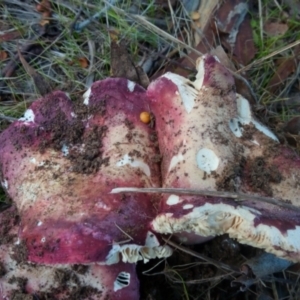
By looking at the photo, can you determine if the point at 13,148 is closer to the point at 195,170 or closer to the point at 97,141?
the point at 97,141

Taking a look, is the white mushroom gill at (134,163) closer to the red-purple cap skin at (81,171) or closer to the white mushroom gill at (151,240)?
the red-purple cap skin at (81,171)

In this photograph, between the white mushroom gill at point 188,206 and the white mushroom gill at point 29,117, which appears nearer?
the white mushroom gill at point 188,206

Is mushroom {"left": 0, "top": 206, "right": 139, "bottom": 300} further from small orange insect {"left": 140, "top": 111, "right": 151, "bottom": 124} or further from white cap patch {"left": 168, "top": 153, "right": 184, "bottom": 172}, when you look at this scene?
small orange insect {"left": 140, "top": 111, "right": 151, "bottom": 124}

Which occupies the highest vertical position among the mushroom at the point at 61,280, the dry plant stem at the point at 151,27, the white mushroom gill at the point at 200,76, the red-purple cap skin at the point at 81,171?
the white mushroom gill at the point at 200,76

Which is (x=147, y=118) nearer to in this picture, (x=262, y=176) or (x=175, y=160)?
(x=175, y=160)

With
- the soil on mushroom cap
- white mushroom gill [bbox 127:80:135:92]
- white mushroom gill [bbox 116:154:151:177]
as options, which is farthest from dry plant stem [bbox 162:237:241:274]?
white mushroom gill [bbox 127:80:135:92]

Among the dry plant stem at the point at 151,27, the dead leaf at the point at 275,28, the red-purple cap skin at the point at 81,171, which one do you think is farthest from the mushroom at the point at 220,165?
the dead leaf at the point at 275,28
